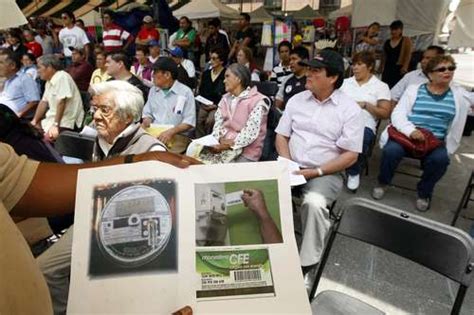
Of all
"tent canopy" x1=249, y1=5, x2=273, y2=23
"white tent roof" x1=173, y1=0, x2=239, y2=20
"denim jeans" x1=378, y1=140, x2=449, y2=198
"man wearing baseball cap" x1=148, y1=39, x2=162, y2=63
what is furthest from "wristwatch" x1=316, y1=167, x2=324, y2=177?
"tent canopy" x1=249, y1=5, x2=273, y2=23

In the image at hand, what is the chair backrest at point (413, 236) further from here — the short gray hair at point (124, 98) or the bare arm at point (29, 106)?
the bare arm at point (29, 106)

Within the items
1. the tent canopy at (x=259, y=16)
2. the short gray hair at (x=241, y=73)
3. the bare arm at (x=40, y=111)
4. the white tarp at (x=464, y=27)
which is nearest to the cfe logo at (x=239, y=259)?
the short gray hair at (x=241, y=73)

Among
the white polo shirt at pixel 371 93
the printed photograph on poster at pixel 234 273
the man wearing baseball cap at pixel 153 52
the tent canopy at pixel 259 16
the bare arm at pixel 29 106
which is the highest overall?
the printed photograph on poster at pixel 234 273

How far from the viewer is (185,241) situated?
78 centimetres

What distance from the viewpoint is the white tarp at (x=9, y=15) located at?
1149 mm

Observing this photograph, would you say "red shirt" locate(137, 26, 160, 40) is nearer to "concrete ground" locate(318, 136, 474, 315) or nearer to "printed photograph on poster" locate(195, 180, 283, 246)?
"concrete ground" locate(318, 136, 474, 315)

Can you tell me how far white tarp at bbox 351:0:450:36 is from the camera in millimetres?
7879

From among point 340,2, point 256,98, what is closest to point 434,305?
point 256,98

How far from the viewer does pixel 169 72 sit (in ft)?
10.5

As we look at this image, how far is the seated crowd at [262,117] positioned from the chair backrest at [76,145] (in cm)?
15

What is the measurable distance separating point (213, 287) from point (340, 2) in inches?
964

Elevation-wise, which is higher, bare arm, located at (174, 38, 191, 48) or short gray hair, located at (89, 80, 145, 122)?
short gray hair, located at (89, 80, 145, 122)

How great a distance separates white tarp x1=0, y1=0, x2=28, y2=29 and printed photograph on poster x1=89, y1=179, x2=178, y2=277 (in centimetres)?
80

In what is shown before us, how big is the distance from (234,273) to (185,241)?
135mm
